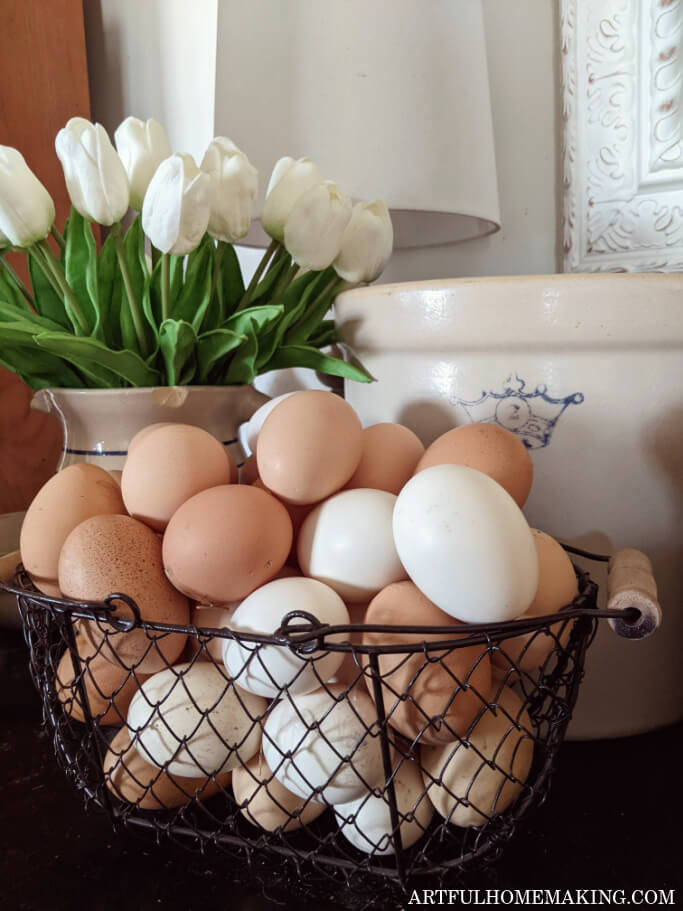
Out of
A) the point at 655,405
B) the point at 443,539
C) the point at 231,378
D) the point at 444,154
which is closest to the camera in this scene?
the point at 443,539

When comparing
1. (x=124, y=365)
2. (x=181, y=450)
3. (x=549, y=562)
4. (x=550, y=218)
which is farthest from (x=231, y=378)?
(x=550, y=218)

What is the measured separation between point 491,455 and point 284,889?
0.23 m

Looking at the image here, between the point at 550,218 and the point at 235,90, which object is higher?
the point at 235,90

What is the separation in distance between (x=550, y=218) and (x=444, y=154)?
A: 0.49ft

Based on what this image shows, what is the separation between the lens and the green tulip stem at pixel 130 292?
50cm

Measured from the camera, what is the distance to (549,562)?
0.35 m

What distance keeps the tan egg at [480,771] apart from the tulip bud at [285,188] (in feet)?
1.22

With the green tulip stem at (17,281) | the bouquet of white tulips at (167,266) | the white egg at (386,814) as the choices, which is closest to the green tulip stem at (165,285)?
the bouquet of white tulips at (167,266)

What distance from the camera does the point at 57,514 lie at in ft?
1.24

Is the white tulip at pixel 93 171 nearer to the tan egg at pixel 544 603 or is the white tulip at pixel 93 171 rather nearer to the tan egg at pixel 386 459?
the tan egg at pixel 386 459

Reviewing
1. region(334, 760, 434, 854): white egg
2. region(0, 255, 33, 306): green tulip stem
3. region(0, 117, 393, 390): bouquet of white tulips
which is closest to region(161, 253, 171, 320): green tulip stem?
region(0, 117, 393, 390): bouquet of white tulips

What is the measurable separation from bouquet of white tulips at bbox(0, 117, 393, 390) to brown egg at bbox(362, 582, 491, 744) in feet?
0.71

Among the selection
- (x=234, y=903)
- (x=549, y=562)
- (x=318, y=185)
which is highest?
(x=318, y=185)

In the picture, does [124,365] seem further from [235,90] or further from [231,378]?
[235,90]
